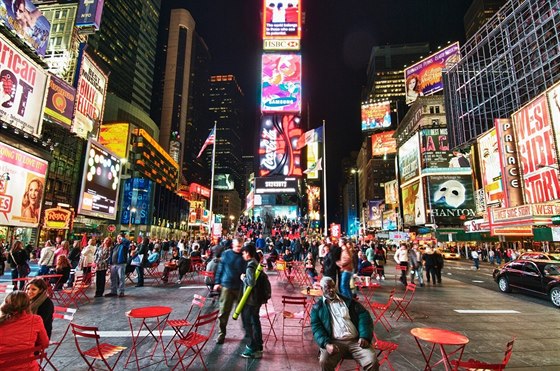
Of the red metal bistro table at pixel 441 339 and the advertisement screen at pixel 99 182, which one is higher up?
the advertisement screen at pixel 99 182

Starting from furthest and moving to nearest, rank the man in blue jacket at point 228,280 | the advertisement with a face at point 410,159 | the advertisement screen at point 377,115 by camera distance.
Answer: the advertisement screen at point 377,115, the advertisement with a face at point 410,159, the man in blue jacket at point 228,280

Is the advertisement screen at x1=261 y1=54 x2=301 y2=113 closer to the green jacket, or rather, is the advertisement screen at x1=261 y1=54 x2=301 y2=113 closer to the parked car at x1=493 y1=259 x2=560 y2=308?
the parked car at x1=493 y1=259 x2=560 y2=308

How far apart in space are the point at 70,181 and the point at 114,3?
269 ft

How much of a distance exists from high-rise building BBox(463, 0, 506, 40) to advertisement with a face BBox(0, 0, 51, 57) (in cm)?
11002

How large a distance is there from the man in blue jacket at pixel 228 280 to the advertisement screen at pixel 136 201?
221 feet

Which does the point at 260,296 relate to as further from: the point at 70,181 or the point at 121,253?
the point at 70,181

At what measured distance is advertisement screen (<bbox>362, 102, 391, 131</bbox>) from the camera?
84.2 metres

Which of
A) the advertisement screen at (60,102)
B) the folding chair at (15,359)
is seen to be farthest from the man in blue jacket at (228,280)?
the advertisement screen at (60,102)

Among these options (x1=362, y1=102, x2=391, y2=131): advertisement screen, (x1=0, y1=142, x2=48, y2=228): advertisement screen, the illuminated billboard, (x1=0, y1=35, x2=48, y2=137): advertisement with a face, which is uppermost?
(x1=362, y1=102, x2=391, y2=131): advertisement screen

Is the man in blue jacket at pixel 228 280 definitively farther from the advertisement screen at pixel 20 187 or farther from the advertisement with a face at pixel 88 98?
the advertisement with a face at pixel 88 98

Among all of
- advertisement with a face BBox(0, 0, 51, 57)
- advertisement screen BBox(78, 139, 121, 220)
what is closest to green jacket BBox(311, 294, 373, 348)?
advertisement with a face BBox(0, 0, 51, 57)

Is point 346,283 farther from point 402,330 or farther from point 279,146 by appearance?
point 279,146

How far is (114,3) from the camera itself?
98500 millimetres

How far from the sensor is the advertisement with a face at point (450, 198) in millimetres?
44719
